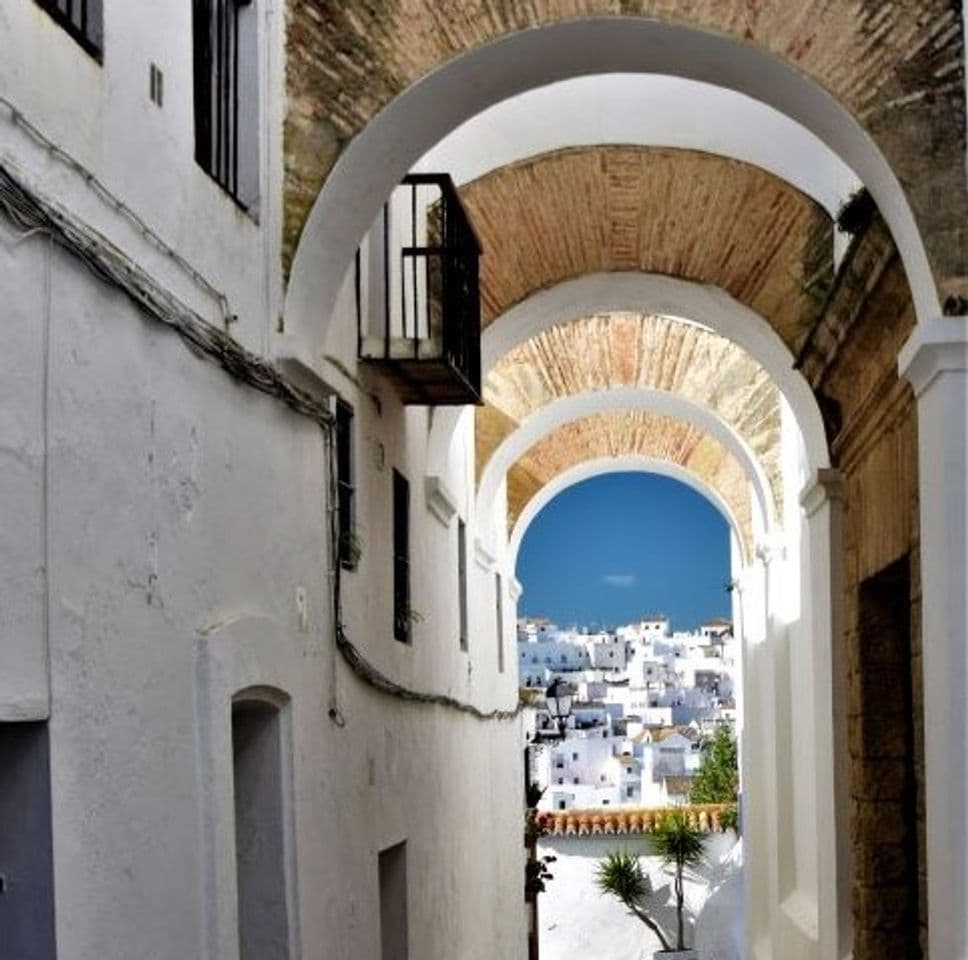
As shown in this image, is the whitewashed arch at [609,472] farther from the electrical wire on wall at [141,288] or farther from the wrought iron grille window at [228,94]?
the wrought iron grille window at [228,94]

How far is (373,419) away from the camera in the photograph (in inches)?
365

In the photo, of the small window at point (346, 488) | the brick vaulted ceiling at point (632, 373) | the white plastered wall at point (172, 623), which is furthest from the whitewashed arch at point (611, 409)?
the small window at point (346, 488)

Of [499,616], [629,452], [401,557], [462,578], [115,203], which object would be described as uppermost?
[629,452]

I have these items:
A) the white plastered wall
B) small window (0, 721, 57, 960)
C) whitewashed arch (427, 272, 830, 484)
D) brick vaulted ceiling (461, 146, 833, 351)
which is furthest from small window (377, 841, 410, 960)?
small window (0, 721, 57, 960)

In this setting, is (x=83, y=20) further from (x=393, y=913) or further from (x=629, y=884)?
(x=629, y=884)

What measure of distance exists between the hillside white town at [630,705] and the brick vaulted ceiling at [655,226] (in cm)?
2451

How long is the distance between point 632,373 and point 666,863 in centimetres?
1104

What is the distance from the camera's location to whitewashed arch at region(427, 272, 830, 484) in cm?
1155

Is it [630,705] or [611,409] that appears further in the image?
[630,705]

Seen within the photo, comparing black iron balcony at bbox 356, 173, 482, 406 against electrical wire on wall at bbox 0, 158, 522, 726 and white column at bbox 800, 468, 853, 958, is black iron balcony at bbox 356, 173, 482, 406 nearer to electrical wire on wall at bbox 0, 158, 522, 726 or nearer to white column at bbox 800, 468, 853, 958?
electrical wire on wall at bbox 0, 158, 522, 726

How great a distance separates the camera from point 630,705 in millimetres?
81938

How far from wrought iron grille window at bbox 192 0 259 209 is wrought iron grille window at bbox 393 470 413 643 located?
143 inches

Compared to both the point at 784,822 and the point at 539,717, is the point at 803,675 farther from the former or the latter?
the point at 539,717

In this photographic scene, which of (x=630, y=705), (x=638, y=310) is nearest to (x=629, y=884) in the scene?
(x=638, y=310)
